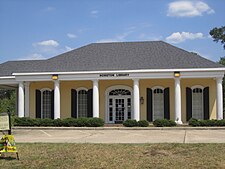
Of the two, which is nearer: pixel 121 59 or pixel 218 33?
pixel 121 59

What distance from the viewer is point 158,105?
27625mm

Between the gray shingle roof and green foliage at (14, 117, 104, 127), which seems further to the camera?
the gray shingle roof

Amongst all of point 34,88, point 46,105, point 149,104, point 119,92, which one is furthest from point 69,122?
point 149,104

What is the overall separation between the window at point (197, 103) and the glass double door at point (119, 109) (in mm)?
4976

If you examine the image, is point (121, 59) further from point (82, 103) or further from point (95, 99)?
point (82, 103)

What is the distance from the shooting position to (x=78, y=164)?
991cm

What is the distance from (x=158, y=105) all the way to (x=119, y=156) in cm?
1715

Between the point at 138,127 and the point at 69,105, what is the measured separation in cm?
801

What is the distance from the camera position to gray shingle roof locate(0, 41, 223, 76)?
87.0ft

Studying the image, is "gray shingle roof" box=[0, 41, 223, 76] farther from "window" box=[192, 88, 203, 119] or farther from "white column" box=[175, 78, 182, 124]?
"window" box=[192, 88, 203, 119]

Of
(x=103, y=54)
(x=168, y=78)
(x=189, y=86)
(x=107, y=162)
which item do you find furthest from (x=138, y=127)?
(x=107, y=162)

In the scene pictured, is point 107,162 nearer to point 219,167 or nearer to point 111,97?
point 219,167

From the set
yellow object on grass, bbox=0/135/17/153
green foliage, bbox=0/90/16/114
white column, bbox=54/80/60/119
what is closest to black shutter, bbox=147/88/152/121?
white column, bbox=54/80/60/119

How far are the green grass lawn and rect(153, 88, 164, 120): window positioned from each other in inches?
589
